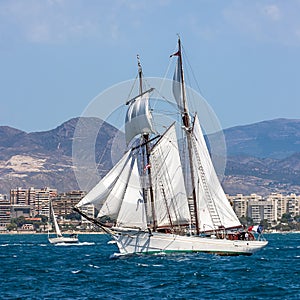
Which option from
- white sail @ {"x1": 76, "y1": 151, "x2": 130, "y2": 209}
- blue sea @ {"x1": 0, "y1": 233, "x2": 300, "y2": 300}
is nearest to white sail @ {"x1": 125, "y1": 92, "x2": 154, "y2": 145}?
white sail @ {"x1": 76, "y1": 151, "x2": 130, "y2": 209}

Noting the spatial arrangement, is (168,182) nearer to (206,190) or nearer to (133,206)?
(206,190)

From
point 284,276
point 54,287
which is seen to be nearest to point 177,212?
point 284,276

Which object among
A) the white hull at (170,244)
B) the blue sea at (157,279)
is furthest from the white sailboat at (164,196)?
the blue sea at (157,279)

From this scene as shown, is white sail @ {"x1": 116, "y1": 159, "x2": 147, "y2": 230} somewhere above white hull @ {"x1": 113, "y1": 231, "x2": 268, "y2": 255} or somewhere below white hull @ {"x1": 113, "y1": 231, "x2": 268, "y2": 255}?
above

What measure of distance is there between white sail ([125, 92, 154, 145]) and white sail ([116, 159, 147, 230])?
3271 millimetres

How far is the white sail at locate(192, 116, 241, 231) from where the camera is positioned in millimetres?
88750

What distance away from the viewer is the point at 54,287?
57000mm

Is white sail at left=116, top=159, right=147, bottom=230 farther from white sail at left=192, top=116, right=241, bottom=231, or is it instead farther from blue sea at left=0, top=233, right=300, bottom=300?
white sail at left=192, top=116, right=241, bottom=231

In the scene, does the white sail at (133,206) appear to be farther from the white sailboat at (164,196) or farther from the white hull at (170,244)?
the white hull at (170,244)

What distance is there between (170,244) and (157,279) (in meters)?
22.4

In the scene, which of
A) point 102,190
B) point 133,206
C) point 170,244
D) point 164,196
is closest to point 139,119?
point 164,196

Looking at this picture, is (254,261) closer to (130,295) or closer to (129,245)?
(129,245)

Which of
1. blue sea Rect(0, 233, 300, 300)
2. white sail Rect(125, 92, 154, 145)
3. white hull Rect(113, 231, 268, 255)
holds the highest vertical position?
white sail Rect(125, 92, 154, 145)

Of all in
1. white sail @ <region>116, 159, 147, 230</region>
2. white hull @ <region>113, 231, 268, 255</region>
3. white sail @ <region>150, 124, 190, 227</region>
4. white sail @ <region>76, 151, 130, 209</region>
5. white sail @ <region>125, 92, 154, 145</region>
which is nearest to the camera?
white sail @ <region>76, 151, 130, 209</region>
